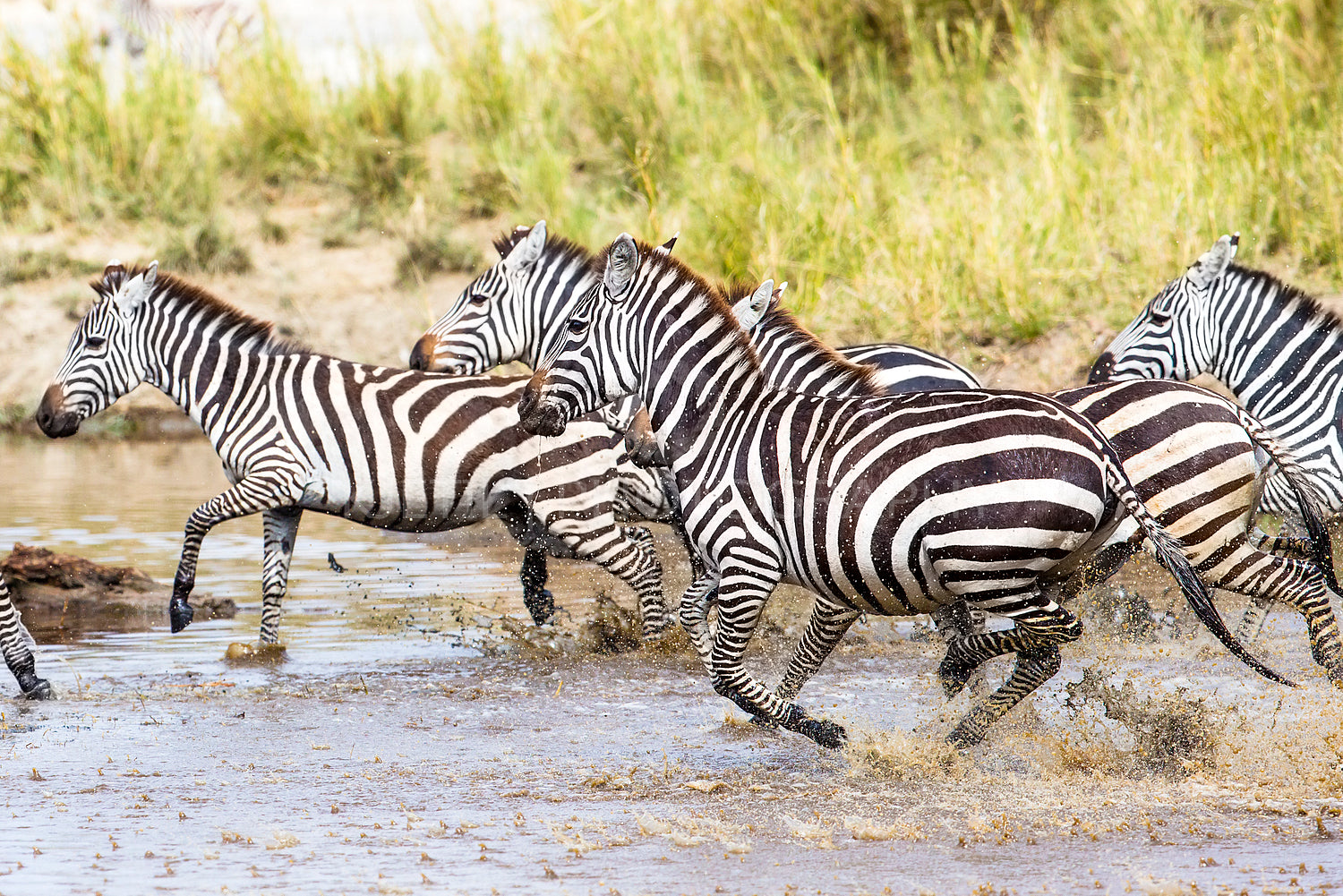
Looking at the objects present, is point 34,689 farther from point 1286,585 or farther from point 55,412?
point 1286,585

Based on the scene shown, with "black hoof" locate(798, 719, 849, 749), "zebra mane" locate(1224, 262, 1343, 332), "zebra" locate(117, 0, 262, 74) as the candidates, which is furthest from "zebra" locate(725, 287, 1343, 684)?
"zebra" locate(117, 0, 262, 74)

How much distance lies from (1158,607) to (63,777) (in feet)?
17.6

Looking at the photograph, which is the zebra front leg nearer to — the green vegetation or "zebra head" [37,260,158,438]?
"zebra head" [37,260,158,438]

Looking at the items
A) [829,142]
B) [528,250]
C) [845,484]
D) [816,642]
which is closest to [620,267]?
[845,484]

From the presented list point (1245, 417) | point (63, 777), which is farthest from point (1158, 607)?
point (63, 777)

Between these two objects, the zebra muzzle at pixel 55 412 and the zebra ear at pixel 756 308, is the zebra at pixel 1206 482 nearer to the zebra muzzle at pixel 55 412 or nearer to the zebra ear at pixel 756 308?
the zebra ear at pixel 756 308

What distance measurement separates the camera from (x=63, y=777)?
16.8 feet

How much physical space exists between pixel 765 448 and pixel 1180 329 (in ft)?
11.9

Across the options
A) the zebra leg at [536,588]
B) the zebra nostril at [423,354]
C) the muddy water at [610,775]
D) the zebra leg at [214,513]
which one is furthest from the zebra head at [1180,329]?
the zebra leg at [214,513]

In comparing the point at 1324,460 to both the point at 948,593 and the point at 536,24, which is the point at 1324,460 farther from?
the point at 536,24

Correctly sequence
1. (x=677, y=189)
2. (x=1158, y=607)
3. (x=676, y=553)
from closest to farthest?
(x=1158, y=607) < (x=676, y=553) < (x=677, y=189)

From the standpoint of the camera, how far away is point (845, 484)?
4.98 metres

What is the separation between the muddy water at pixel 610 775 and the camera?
13.5 ft

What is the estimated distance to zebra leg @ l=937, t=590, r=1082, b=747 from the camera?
4973 mm
